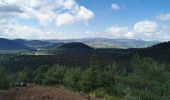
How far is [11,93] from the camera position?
17750 mm

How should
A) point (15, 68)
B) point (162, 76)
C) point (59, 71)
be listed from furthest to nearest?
1. point (15, 68)
2. point (59, 71)
3. point (162, 76)

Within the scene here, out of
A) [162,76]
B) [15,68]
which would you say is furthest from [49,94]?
[15,68]

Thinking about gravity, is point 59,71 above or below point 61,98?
below

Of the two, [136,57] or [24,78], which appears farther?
[24,78]

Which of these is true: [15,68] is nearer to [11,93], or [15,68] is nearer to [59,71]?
[59,71]

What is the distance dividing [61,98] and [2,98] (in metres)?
3.21

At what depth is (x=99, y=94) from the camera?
2152cm

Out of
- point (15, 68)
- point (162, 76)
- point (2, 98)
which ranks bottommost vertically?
point (15, 68)

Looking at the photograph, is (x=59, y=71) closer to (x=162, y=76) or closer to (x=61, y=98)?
(x=162, y=76)

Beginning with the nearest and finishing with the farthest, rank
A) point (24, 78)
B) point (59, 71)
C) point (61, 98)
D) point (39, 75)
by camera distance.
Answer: point (61, 98), point (59, 71), point (39, 75), point (24, 78)

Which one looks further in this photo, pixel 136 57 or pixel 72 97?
pixel 136 57

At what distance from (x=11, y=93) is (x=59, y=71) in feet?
264

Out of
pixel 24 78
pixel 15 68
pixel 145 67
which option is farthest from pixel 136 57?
pixel 15 68

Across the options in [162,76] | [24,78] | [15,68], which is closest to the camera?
[162,76]
